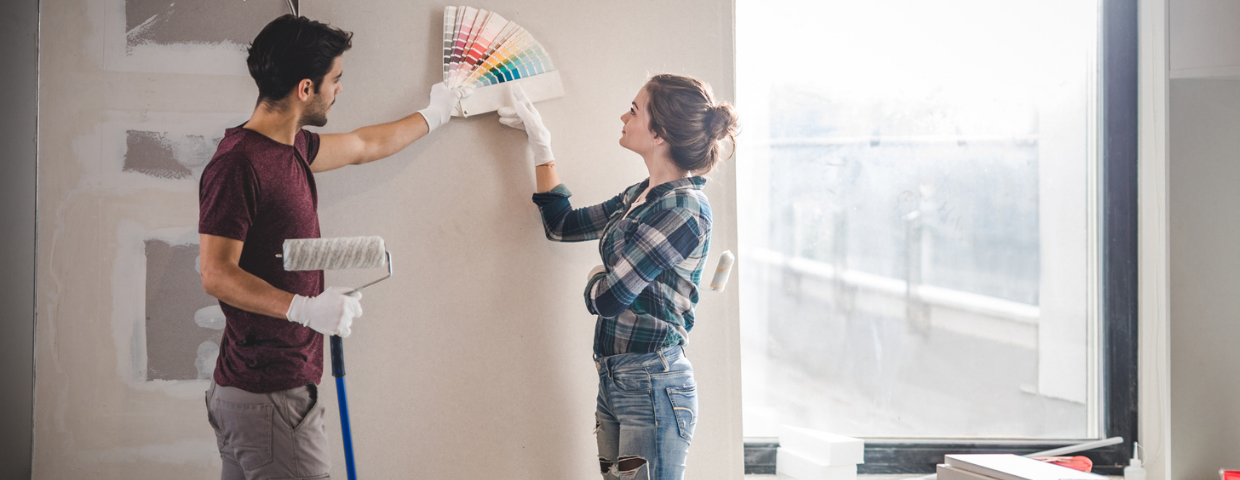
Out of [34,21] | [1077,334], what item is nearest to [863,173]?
[1077,334]

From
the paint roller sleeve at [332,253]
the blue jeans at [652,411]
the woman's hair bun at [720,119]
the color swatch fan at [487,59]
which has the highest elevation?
the color swatch fan at [487,59]

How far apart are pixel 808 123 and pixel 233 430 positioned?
6.16 ft

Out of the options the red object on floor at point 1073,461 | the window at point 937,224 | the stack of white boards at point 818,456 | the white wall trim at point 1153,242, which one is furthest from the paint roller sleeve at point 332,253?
the white wall trim at point 1153,242

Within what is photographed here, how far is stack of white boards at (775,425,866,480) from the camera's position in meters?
2.04

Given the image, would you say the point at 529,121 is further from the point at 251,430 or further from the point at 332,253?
the point at 251,430

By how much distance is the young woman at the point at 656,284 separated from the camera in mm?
1413

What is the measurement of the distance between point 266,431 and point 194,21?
40.9 inches

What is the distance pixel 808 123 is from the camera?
2.21 metres

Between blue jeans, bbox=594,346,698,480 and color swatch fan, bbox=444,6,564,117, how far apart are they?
78 cm

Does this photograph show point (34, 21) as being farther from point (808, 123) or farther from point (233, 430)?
point (808, 123)

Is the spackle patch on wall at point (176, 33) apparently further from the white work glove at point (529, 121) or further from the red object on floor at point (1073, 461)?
the red object on floor at point (1073, 461)

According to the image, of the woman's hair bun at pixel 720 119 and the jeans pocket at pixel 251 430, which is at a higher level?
the woman's hair bun at pixel 720 119

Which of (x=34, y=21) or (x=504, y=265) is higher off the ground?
(x=34, y=21)

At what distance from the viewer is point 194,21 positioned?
158cm
